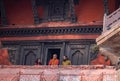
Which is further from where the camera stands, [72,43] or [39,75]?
[72,43]

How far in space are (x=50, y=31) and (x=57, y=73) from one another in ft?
13.4

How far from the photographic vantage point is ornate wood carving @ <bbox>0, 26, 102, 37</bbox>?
64.2 ft

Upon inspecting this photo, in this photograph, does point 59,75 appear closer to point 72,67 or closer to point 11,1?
point 72,67

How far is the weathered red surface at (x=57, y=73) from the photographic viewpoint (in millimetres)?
15914

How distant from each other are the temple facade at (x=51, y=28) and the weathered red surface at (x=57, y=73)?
3136 millimetres

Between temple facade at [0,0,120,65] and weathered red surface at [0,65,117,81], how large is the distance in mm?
3136

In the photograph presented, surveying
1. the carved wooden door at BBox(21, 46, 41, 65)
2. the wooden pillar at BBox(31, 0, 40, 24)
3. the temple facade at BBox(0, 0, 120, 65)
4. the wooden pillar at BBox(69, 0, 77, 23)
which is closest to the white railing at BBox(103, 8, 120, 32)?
the temple facade at BBox(0, 0, 120, 65)

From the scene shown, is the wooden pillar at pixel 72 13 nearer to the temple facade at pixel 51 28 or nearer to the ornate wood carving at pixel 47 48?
the temple facade at pixel 51 28

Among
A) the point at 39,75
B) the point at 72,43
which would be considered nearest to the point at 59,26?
Answer: the point at 72,43

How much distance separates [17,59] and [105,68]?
5.54 m

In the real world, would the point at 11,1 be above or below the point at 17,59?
above

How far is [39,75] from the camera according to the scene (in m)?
16.6

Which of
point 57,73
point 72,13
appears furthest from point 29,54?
point 57,73

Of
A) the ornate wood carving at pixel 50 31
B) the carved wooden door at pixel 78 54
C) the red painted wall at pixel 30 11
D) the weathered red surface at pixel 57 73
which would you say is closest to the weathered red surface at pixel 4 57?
the ornate wood carving at pixel 50 31
